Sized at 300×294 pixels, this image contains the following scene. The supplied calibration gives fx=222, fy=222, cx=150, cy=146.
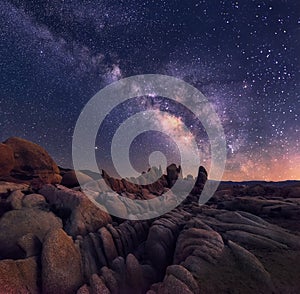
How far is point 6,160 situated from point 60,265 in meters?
28.9

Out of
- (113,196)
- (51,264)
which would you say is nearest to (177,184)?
(113,196)

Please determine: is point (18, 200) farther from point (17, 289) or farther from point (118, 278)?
point (118, 278)

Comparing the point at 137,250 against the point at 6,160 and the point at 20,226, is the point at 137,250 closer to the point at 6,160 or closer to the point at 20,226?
the point at 20,226

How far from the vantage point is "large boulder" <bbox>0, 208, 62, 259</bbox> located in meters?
16.3

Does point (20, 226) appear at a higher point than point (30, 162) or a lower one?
lower

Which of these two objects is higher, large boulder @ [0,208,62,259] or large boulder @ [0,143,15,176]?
large boulder @ [0,143,15,176]

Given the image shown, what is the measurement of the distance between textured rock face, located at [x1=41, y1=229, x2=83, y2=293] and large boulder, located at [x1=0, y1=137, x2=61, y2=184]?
2646 cm

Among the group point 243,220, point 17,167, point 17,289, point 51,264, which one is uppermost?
point 17,167

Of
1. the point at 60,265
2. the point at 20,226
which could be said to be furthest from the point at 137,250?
the point at 20,226

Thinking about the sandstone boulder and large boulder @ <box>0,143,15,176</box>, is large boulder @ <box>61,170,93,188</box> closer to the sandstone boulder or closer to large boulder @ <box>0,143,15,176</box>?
the sandstone boulder

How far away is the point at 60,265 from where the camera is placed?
562 inches

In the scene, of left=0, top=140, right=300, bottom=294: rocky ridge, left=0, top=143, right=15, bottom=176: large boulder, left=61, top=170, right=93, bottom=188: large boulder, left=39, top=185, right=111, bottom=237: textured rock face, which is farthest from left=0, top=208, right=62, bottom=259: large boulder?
left=0, top=143, right=15, bottom=176: large boulder

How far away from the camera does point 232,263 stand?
41.2 feet

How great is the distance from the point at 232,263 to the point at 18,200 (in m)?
19.6
